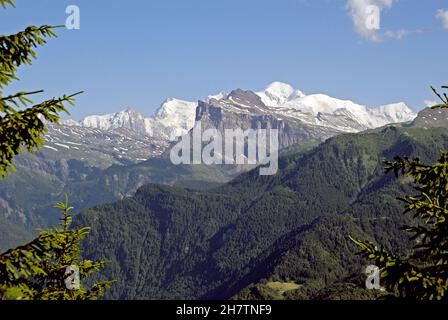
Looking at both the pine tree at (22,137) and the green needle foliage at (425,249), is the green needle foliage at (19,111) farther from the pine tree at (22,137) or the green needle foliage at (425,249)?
the green needle foliage at (425,249)

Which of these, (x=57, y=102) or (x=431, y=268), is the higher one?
(x=57, y=102)

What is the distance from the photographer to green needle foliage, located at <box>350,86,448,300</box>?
61.0 feet

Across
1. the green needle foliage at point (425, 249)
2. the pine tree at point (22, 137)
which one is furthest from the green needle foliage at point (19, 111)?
the green needle foliage at point (425, 249)

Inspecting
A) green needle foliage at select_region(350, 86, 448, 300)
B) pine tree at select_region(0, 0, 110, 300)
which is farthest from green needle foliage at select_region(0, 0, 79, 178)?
green needle foliage at select_region(350, 86, 448, 300)

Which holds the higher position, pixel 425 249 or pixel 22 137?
pixel 22 137

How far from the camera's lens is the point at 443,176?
20625 mm

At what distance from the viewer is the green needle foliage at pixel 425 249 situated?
18.6 meters

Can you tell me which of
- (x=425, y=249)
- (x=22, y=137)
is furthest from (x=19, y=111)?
(x=425, y=249)

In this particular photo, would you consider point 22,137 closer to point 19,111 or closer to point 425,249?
point 19,111

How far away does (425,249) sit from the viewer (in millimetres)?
20047

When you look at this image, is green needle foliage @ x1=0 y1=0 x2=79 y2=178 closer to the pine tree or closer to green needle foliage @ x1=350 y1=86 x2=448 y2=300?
the pine tree

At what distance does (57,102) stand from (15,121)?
1.54 meters
